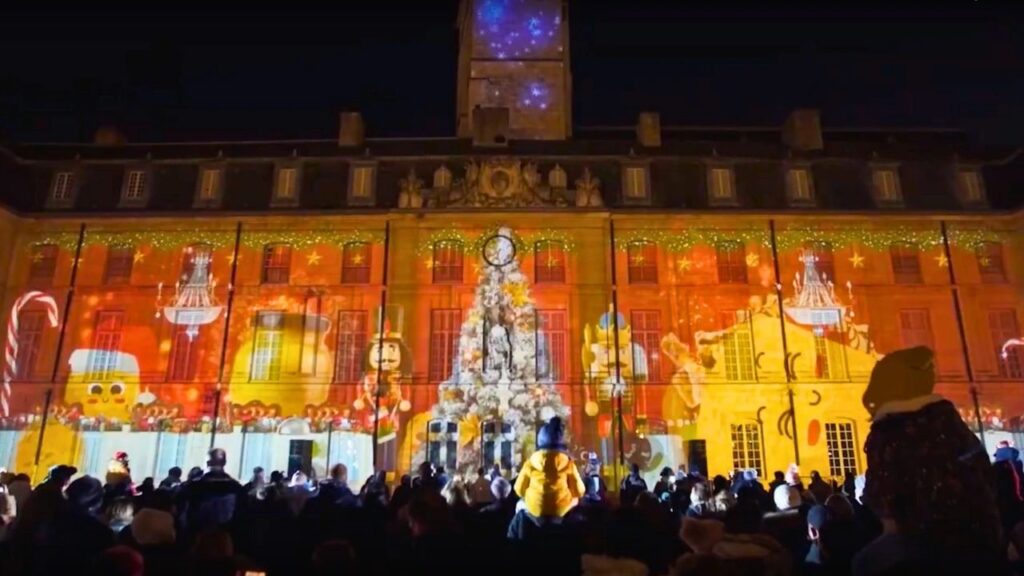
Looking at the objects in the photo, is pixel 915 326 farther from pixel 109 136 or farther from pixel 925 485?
pixel 109 136

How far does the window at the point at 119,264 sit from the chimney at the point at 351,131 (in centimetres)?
859

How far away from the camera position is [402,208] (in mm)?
23781

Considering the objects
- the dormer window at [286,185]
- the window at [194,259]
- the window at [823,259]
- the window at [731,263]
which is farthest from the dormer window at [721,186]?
the window at [194,259]

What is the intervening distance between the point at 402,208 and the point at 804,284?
1379cm

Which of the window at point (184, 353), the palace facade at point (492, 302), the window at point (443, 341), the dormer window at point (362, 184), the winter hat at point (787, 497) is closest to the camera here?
the winter hat at point (787, 497)

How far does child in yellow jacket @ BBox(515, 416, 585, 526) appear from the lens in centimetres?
575

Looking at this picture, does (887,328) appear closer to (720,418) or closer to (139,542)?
(720,418)

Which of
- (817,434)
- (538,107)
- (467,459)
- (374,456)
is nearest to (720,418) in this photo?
(817,434)

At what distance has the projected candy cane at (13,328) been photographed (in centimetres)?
2232

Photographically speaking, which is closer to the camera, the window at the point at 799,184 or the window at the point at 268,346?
the window at the point at 268,346

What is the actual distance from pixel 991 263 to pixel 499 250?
55.0ft

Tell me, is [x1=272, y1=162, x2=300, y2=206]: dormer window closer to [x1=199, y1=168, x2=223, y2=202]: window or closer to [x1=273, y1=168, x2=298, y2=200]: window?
[x1=273, y1=168, x2=298, y2=200]: window

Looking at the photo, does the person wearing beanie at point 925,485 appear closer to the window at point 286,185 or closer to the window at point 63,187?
the window at point 286,185

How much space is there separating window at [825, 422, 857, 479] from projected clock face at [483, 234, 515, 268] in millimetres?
11538
